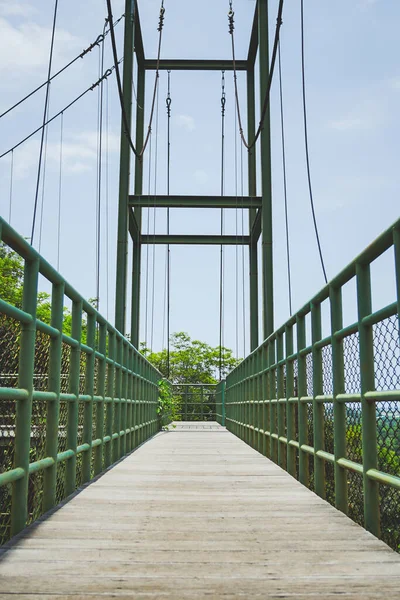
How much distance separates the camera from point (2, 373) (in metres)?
2.84

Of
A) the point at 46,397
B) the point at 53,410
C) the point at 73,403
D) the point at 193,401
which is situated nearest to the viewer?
the point at 46,397

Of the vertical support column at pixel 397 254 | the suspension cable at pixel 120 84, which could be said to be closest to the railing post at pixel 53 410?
the vertical support column at pixel 397 254

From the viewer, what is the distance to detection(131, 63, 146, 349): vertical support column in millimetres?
12859

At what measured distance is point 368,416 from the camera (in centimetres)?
256

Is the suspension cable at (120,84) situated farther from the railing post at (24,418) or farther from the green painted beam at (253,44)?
the railing post at (24,418)

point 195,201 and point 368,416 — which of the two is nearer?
point 368,416

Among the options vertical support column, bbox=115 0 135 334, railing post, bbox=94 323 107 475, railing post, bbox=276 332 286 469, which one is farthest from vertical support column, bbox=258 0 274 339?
railing post, bbox=94 323 107 475

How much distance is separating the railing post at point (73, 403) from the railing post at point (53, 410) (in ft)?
1.36

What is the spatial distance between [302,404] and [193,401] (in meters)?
16.8

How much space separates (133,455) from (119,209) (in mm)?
6197

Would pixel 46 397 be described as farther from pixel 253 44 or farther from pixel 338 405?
pixel 253 44

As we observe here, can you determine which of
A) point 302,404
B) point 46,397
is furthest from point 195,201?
point 46,397

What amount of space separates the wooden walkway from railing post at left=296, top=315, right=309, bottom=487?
382 mm

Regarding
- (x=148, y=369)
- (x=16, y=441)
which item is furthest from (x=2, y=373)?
(x=148, y=369)
